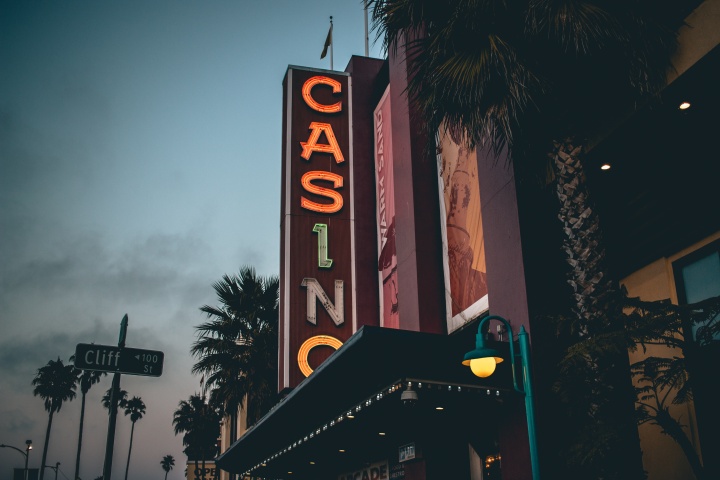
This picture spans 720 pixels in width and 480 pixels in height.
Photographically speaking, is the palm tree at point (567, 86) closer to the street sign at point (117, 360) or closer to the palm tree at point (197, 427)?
the street sign at point (117, 360)

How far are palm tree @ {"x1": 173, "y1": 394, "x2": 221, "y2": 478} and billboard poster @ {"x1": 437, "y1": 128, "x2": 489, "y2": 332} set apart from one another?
141 feet

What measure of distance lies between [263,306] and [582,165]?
68.4 feet

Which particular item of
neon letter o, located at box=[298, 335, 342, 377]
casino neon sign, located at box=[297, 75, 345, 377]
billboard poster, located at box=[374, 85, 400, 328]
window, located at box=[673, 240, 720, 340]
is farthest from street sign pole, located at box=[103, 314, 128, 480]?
billboard poster, located at box=[374, 85, 400, 328]

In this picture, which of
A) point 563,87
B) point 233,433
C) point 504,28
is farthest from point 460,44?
point 233,433

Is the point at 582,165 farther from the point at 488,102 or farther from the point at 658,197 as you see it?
the point at 658,197

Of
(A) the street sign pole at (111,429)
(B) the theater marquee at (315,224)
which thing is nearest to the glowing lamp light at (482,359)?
(A) the street sign pole at (111,429)

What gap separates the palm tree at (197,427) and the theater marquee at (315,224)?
3796cm

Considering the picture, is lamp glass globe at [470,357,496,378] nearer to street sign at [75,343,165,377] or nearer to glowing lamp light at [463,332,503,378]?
glowing lamp light at [463,332,503,378]

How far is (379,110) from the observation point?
21.9 metres

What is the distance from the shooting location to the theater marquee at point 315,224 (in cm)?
1939

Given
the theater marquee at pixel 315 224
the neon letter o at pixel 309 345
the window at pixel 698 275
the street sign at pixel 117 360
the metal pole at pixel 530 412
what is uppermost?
the theater marquee at pixel 315 224

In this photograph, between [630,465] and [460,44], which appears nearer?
[630,465]

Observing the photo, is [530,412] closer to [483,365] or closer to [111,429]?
[483,365]

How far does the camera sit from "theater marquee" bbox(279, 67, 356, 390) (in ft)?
63.6
